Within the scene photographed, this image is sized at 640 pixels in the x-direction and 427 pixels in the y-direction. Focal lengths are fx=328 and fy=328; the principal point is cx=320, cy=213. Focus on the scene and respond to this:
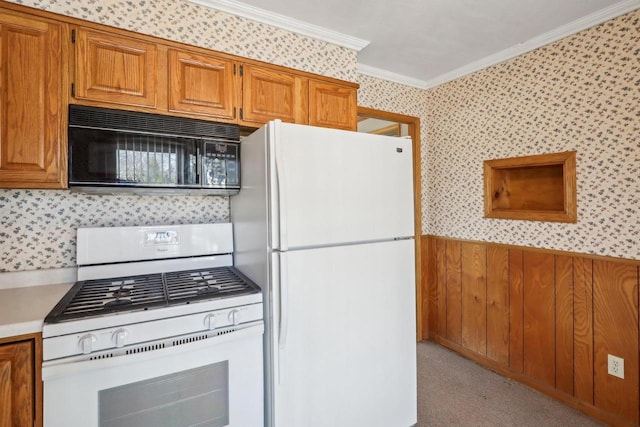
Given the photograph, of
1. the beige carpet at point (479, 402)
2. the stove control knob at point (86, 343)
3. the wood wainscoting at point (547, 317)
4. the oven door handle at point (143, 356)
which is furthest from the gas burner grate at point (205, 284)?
the wood wainscoting at point (547, 317)

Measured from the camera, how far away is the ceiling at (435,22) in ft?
6.45

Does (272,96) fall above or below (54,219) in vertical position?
above

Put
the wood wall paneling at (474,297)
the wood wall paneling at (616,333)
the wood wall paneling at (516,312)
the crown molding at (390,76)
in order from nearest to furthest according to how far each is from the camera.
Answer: the wood wall paneling at (616,333), the wood wall paneling at (516,312), the wood wall paneling at (474,297), the crown molding at (390,76)

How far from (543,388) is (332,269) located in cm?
200

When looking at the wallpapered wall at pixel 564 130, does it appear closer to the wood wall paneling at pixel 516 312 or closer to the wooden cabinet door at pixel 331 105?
the wood wall paneling at pixel 516 312

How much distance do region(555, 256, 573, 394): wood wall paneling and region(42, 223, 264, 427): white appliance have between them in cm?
208

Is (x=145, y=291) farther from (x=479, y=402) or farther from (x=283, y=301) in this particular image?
(x=479, y=402)

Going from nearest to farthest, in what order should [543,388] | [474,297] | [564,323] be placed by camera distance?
1. [564,323]
2. [543,388]
3. [474,297]

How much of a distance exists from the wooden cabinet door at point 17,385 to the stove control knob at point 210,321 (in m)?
0.60

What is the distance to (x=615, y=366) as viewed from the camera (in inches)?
79.0

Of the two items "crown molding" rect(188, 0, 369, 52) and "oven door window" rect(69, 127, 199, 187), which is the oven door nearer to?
"oven door window" rect(69, 127, 199, 187)

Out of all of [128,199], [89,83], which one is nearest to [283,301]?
[128,199]

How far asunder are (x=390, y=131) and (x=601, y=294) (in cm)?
267

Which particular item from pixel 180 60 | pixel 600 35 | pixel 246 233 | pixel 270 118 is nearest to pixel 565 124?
pixel 600 35
